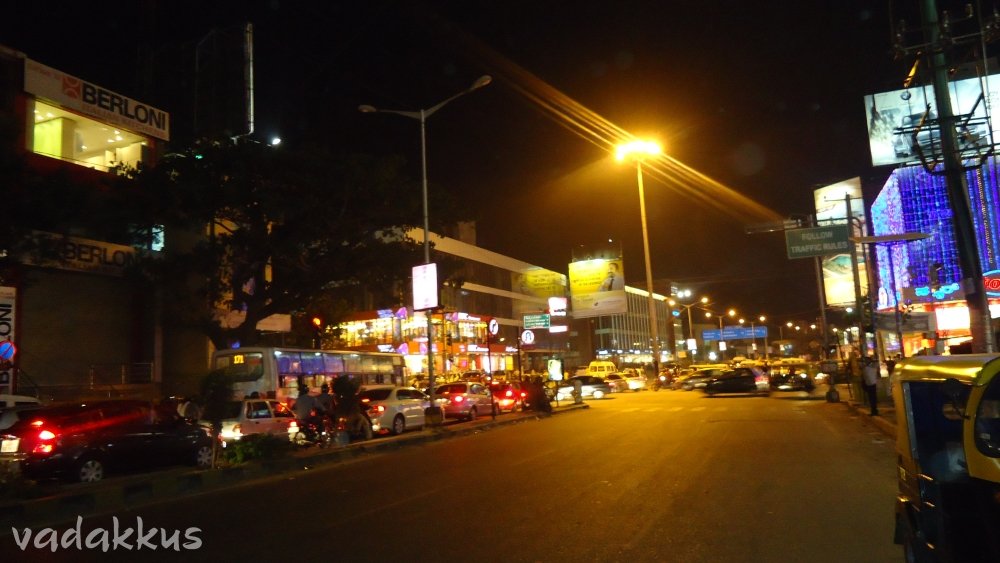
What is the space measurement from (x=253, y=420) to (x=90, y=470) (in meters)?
5.34

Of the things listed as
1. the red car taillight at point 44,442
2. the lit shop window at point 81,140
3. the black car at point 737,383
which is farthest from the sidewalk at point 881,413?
the lit shop window at point 81,140

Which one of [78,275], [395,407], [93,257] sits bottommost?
[395,407]

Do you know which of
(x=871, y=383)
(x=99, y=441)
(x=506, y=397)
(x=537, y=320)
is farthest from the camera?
(x=537, y=320)

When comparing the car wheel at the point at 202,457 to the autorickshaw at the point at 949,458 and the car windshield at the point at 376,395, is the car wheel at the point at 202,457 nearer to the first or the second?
the car windshield at the point at 376,395

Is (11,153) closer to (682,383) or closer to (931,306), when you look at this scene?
(682,383)

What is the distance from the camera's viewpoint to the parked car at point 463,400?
2723 cm

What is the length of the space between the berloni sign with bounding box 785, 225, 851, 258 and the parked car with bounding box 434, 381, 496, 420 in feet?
39.8

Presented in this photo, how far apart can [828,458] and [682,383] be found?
117ft

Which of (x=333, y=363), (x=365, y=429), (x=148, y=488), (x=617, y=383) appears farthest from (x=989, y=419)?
(x=617, y=383)

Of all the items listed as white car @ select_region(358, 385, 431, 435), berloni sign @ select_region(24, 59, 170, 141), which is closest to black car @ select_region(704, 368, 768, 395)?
white car @ select_region(358, 385, 431, 435)

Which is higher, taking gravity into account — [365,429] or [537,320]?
[537,320]

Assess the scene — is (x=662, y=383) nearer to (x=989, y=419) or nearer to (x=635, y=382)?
(x=635, y=382)

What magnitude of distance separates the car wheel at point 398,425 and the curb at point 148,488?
402cm

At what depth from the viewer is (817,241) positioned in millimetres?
26266
